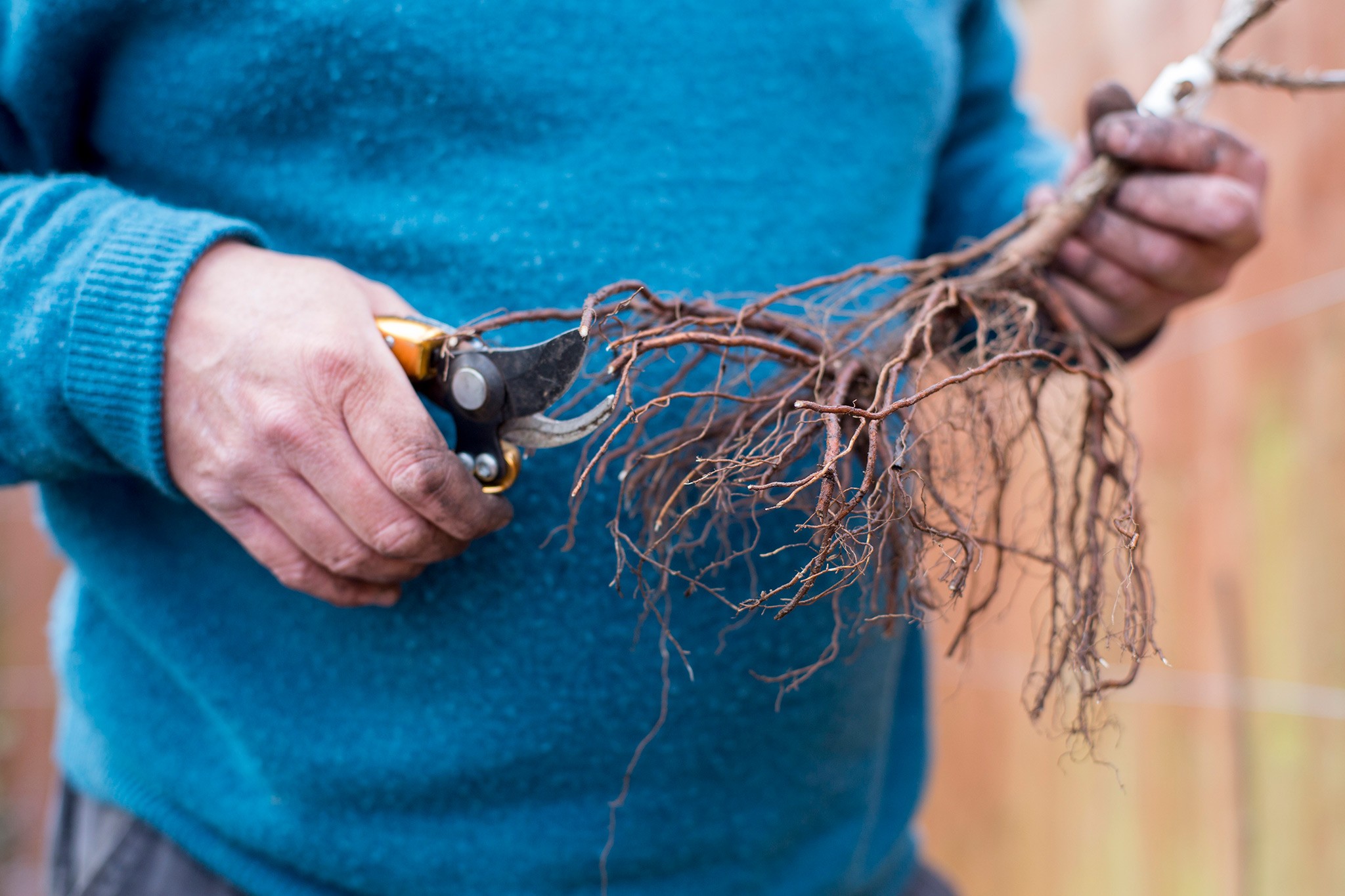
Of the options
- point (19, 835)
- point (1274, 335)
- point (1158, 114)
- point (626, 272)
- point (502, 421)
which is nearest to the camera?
point (502, 421)

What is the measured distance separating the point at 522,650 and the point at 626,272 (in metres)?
0.29

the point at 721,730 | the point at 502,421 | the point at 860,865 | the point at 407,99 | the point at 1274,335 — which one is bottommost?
the point at 860,865

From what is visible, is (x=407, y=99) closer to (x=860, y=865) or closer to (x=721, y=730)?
(x=721, y=730)

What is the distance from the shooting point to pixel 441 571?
711 mm

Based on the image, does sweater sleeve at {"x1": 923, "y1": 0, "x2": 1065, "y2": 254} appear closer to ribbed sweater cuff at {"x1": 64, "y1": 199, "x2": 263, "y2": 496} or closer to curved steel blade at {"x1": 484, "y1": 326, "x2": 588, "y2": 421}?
curved steel blade at {"x1": 484, "y1": 326, "x2": 588, "y2": 421}

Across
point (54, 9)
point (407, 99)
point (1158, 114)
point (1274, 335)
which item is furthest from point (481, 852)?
point (1274, 335)

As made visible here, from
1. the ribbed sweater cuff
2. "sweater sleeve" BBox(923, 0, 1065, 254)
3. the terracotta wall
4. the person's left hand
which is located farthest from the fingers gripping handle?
the terracotta wall

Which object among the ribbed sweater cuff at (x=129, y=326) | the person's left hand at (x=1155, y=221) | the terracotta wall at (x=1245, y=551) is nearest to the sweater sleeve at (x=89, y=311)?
the ribbed sweater cuff at (x=129, y=326)

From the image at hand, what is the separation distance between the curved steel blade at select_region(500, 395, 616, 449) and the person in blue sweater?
2.0 inches

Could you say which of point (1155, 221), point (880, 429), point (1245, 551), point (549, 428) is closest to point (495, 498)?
point (549, 428)

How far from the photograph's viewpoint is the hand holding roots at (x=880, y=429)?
56cm

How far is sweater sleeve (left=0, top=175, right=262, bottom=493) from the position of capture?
59 cm

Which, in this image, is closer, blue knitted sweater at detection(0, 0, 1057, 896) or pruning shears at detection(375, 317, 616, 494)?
pruning shears at detection(375, 317, 616, 494)

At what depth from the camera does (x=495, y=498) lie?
1.99 feet
